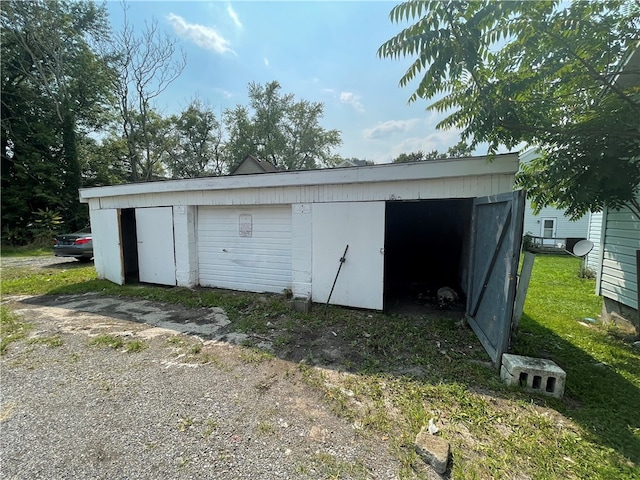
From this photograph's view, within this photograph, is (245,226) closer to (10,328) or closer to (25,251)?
(10,328)

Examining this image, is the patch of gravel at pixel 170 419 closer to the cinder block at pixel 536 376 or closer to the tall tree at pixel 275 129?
the cinder block at pixel 536 376

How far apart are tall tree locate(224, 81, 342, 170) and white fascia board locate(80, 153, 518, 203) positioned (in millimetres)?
19476

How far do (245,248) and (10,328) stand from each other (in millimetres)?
3865

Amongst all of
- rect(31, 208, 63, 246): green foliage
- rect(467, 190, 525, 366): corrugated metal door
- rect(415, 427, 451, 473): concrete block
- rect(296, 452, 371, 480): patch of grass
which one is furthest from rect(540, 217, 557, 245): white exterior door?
rect(31, 208, 63, 246): green foliage

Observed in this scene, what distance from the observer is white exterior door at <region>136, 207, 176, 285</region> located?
21.0 ft

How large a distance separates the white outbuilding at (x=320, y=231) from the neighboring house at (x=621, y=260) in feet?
7.03

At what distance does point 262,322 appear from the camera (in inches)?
173

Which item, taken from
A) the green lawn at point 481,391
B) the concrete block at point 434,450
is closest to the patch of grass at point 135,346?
the green lawn at point 481,391

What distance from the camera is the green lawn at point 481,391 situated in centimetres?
191

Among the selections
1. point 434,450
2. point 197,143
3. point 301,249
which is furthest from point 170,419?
point 197,143

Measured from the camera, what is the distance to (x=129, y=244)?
767cm

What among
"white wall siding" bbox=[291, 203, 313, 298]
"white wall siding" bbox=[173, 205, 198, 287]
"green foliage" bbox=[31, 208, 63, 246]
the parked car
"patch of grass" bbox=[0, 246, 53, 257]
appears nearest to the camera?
"white wall siding" bbox=[291, 203, 313, 298]

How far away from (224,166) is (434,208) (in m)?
22.8

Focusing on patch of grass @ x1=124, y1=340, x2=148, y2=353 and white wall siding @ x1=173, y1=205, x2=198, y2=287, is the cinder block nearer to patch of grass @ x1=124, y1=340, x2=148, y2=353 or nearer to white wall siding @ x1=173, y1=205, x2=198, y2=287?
patch of grass @ x1=124, y1=340, x2=148, y2=353
